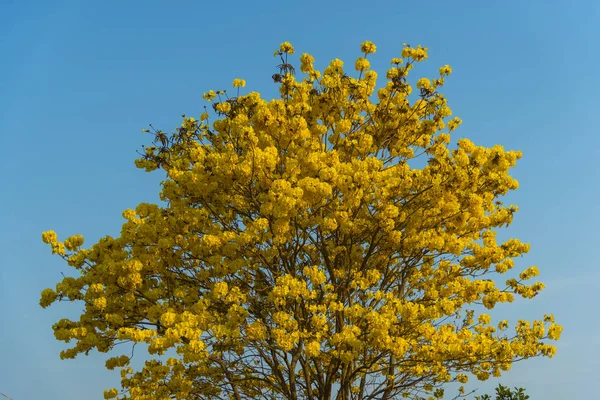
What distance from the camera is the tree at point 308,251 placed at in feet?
33.3

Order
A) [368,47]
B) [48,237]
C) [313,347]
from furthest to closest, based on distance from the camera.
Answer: [368,47]
[48,237]
[313,347]

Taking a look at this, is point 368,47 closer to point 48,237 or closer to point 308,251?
point 308,251

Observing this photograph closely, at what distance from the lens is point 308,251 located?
1322cm

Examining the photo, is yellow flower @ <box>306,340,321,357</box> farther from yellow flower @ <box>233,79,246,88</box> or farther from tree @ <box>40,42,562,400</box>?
yellow flower @ <box>233,79,246,88</box>

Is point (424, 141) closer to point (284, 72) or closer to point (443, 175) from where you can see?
point (443, 175)

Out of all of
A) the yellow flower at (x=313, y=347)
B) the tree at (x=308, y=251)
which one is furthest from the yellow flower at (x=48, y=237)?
the yellow flower at (x=313, y=347)

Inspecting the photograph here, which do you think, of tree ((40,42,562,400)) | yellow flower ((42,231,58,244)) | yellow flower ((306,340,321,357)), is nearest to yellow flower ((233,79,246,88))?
tree ((40,42,562,400))

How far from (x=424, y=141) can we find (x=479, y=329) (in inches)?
165

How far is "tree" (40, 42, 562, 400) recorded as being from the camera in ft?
33.3

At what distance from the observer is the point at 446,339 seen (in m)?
10.2

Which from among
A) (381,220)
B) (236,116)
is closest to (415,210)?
(381,220)

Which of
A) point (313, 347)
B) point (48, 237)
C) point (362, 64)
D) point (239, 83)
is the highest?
point (362, 64)

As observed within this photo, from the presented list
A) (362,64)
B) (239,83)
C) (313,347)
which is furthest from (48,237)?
(362,64)

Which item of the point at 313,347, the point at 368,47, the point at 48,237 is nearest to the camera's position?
the point at 313,347
